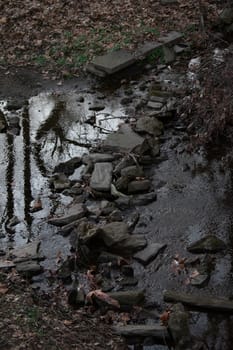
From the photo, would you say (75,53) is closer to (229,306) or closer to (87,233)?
(87,233)

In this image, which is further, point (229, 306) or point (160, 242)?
point (160, 242)

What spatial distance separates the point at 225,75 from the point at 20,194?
3338mm

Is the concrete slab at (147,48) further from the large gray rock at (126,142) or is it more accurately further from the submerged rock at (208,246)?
the submerged rock at (208,246)

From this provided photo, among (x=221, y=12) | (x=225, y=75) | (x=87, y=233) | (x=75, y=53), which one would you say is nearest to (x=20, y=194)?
(x=87, y=233)

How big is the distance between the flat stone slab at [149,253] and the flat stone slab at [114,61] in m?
5.15

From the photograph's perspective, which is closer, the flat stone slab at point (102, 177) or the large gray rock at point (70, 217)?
the large gray rock at point (70, 217)

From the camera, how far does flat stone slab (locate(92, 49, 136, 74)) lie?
37.6ft

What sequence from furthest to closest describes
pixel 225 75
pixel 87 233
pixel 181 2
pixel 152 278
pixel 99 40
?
pixel 181 2, pixel 99 40, pixel 225 75, pixel 87 233, pixel 152 278

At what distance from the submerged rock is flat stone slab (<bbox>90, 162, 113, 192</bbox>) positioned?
1655 mm

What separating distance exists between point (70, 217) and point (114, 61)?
15.9 feet

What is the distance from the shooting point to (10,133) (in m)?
9.89

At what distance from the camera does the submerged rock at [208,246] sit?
7082 millimetres

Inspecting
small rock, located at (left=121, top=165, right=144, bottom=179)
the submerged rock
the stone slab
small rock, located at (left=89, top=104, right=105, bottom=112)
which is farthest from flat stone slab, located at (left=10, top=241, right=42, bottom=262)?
the stone slab

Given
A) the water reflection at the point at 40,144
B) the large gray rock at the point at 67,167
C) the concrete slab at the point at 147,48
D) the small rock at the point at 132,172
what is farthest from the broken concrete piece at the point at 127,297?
the concrete slab at the point at 147,48
